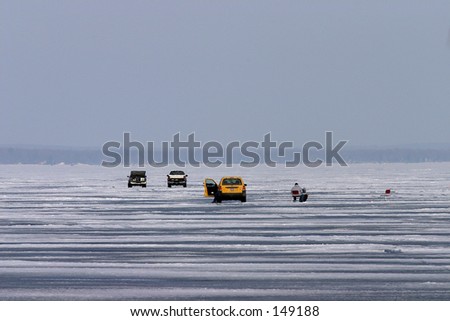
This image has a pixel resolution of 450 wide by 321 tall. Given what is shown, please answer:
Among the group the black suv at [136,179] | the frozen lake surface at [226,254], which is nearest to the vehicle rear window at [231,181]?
the frozen lake surface at [226,254]

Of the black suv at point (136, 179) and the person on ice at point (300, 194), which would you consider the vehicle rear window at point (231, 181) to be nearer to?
the person on ice at point (300, 194)

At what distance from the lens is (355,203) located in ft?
194

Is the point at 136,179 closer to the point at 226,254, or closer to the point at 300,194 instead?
the point at 300,194

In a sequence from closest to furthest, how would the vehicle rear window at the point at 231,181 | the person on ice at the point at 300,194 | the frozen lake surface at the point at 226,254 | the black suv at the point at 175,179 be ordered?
the frozen lake surface at the point at 226,254, the person on ice at the point at 300,194, the vehicle rear window at the point at 231,181, the black suv at the point at 175,179

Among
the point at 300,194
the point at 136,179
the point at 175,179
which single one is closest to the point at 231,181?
the point at 300,194

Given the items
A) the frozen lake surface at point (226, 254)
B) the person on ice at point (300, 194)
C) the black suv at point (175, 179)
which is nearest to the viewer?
the frozen lake surface at point (226, 254)

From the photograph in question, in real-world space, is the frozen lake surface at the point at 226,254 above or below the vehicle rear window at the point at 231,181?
below

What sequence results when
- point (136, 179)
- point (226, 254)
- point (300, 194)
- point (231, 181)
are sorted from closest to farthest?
point (226, 254)
point (300, 194)
point (231, 181)
point (136, 179)

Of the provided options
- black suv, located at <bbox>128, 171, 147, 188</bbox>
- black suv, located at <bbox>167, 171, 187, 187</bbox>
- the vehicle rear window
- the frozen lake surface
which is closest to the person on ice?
the vehicle rear window

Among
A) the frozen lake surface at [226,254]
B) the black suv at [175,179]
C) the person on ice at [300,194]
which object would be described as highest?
the black suv at [175,179]

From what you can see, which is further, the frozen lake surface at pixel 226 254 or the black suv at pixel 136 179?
the black suv at pixel 136 179

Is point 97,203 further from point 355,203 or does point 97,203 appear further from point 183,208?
point 355,203

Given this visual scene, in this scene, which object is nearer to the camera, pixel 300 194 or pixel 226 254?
pixel 226 254
